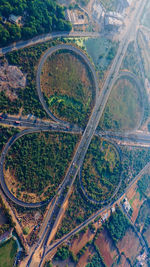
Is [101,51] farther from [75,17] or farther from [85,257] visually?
[85,257]

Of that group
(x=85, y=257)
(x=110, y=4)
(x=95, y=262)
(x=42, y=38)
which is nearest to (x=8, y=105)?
(x=42, y=38)

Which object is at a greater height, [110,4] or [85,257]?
[110,4]

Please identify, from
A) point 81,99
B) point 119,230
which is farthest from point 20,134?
point 119,230

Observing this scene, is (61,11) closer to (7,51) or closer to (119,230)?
(7,51)

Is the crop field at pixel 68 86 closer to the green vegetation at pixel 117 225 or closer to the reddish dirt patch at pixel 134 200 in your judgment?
the reddish dirt patch at pixel 134 200

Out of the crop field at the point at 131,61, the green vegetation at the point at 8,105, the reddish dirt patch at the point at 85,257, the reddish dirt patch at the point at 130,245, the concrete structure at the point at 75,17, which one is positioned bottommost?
the reddish dirt patch at the point at 130,245

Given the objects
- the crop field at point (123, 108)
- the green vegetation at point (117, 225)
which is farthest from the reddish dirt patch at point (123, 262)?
the crop field at point (123, 108)
